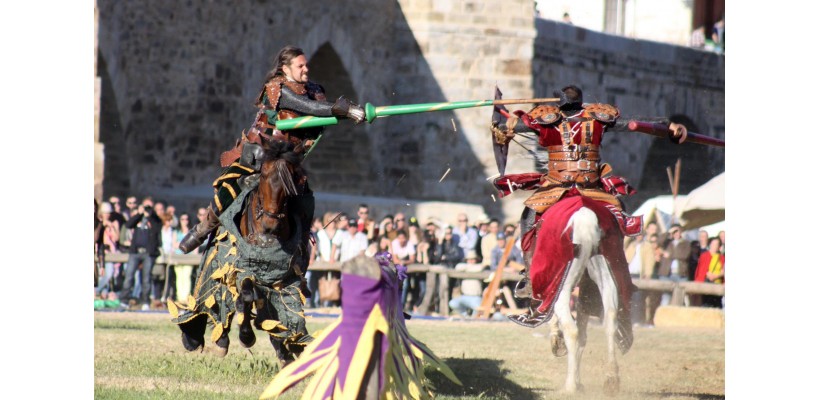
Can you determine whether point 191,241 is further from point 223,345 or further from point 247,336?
point 247,336

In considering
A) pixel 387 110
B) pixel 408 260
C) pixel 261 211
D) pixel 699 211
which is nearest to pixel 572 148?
pixel 387 110

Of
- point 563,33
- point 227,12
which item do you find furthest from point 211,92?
point 563,33

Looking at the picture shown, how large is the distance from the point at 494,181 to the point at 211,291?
2248 millimetres

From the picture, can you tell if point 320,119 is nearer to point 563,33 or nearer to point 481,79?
point 481,79

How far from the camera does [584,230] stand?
37.1 feet

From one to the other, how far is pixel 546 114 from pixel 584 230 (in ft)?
3.02

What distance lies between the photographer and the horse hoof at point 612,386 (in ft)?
36.0

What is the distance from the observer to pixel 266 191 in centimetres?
1062

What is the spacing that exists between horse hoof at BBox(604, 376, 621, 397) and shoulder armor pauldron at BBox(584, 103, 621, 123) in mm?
1814

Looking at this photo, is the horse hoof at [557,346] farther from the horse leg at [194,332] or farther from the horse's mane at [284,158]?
the horse's mane at [284,158]

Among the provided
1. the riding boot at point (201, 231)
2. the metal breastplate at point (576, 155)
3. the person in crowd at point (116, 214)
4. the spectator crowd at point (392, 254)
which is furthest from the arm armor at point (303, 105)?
the person in crowd at point (116, 214)

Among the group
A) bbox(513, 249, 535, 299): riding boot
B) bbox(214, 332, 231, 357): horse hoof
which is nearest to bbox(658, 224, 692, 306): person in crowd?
bbox(513, 249, 535, 299): riding boot

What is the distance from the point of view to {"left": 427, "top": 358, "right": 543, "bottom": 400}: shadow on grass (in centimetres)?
1103

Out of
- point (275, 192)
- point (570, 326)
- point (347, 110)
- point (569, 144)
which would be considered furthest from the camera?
point (569, 144)
